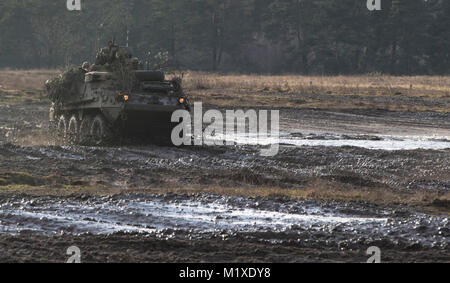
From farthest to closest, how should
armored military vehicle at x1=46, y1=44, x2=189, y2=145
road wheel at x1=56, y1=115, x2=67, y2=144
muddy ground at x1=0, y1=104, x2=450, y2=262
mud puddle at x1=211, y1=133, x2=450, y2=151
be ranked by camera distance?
road wheel at x1=56, y1=115, x2=67, y2=144 < mud puddle at x1=211, y1=133, x2=450, y2=151 < armored military vehicle at x1=46, y1=44, x2=189, y2=145 < muddy ground at x1=0, y1=104, x2=450, y2=262

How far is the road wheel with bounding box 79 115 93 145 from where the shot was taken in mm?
19916

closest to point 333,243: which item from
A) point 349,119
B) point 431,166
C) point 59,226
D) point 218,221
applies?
point 218,221

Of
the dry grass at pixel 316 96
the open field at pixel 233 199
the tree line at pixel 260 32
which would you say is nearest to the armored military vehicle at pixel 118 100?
the open field at pixel 233 199

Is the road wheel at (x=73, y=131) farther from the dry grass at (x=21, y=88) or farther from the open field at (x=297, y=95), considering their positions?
the dry grass at (x=21, y=88)

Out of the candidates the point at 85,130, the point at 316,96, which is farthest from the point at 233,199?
the point at 316,96

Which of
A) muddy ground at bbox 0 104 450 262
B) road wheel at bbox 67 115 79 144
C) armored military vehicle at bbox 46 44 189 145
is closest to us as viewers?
muddy ground at bbox 0 104 450 262

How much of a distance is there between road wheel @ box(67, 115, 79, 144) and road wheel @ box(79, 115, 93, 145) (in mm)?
266

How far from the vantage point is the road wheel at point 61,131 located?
21156mm

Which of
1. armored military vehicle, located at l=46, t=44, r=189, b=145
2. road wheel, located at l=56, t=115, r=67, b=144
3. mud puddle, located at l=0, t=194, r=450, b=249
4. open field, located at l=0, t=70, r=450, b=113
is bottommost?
open field, located at l=0, t=70, r=450, b=113

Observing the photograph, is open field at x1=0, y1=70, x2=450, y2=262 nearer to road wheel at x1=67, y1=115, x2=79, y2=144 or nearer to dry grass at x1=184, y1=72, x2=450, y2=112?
road wheel at x1=67, y1=115, x2=79, y2=144

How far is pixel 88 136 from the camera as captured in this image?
19.9m

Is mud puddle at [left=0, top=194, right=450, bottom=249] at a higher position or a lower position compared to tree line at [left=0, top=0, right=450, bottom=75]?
lower

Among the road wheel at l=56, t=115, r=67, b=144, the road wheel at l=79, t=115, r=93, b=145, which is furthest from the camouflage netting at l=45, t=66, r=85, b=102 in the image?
the road wheel at l=79, t=115, r=93, b=145

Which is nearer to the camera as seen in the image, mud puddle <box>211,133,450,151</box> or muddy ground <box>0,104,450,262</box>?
muddy ground <box>0,104,450,262</box>
